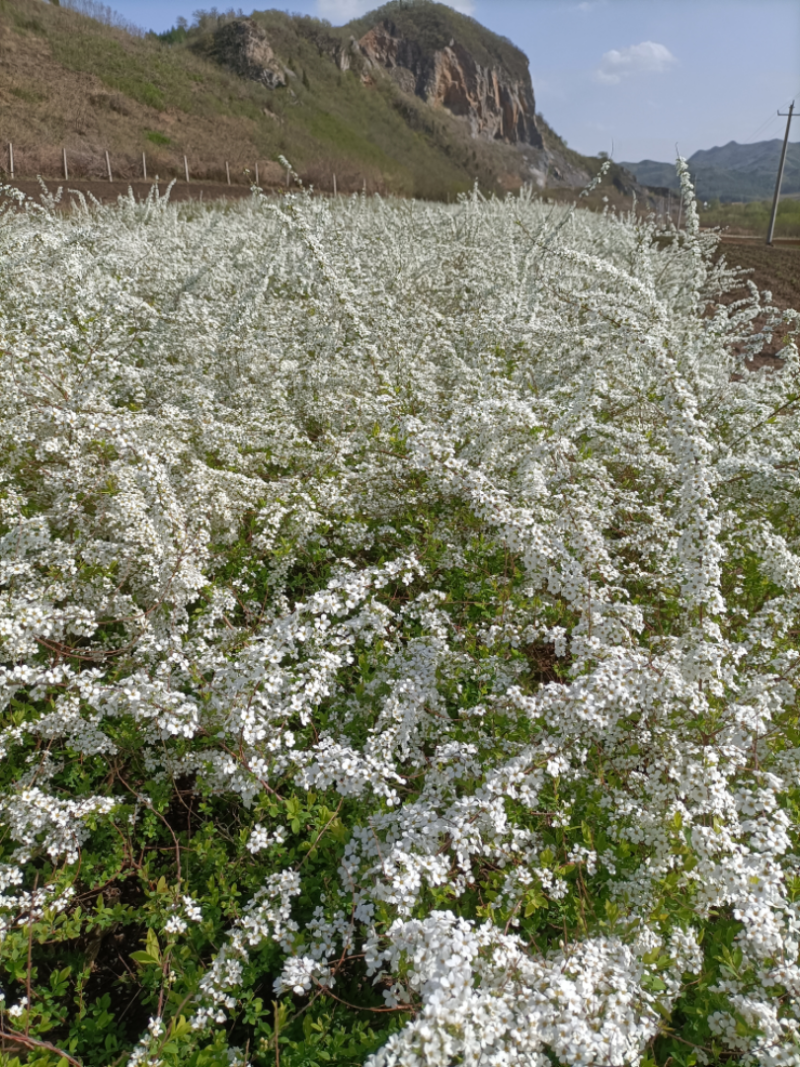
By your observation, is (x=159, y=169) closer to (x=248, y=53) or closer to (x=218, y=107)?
(x=218, y=107)

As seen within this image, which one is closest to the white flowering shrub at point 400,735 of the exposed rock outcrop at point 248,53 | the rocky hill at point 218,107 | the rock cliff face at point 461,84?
the rocky hill at point 218,107

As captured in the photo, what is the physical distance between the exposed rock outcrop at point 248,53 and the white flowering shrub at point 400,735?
198 feet

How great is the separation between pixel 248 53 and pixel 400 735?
219 ft

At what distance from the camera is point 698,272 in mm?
9195

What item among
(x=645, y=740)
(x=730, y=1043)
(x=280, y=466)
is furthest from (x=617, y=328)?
(x=730, y=1043)

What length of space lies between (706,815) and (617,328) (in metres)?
2.83

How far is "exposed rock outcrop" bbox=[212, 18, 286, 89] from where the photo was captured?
172 ft

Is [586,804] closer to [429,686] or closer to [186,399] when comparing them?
[429,686]

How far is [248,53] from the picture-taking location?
5256 centimetres

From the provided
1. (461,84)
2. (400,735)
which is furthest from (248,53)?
(461,84)

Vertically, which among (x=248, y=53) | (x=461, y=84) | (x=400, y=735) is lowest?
(x=400, y=735)

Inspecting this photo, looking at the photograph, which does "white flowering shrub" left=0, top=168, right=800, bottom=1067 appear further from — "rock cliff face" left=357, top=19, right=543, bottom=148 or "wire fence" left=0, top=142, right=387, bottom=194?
"rock cliff face" left=357, top=19, right=543, bottom=148

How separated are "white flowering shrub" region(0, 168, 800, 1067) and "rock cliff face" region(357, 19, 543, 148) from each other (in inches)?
4205

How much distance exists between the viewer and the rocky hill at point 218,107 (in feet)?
103
